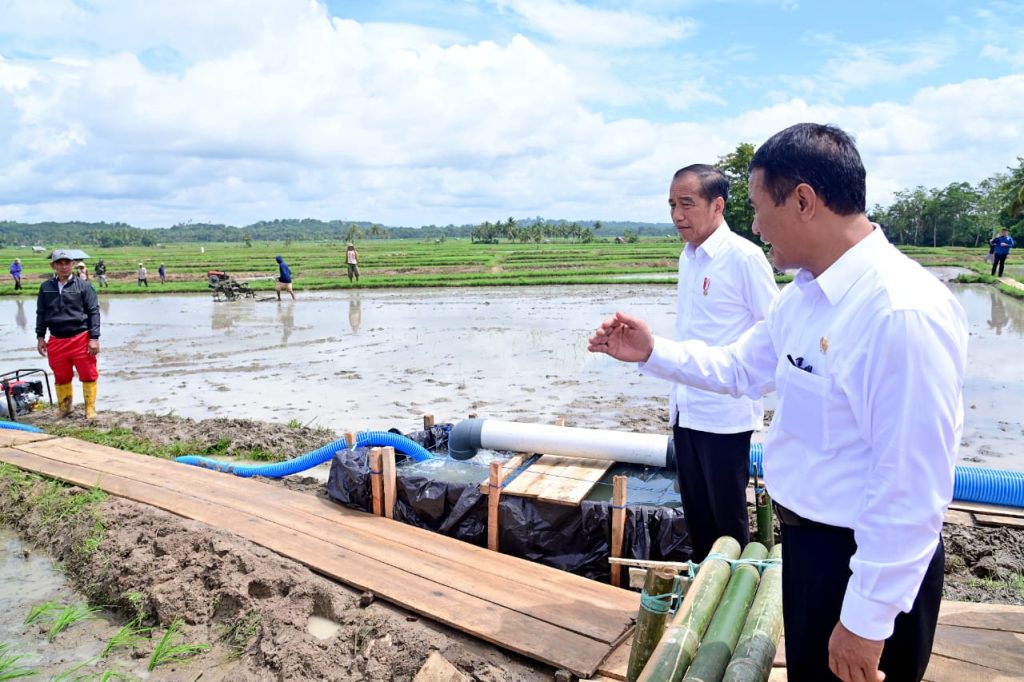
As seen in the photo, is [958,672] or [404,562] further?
[404,562]

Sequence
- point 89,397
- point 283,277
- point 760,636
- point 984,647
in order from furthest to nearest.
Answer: point 283,277
point 89,397
point 984,647
point 760,636

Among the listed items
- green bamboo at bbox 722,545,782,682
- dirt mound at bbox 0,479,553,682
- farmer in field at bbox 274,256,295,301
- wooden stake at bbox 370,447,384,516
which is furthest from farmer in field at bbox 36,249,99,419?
farmer in field at bbox 274,256,295,301

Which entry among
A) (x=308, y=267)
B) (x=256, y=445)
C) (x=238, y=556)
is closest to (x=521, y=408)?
(x=256, y=445)

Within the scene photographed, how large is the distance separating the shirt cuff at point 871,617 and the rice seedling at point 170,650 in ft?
10.9

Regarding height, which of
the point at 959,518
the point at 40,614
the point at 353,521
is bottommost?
the point at 40,614

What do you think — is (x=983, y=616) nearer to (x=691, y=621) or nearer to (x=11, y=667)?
(x=691, y=621)

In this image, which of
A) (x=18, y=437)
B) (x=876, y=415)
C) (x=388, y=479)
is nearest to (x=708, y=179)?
(x=876, y=415)

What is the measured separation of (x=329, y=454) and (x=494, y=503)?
1758 mm

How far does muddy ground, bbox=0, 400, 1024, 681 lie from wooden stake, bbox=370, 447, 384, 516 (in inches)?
33.8

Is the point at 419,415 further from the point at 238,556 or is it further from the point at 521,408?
the point at 238,556

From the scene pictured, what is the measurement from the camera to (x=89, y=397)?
8141 mm

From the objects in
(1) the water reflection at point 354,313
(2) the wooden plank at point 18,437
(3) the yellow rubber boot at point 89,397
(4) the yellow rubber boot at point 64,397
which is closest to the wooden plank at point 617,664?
(2) the wooden plank at point 18,437

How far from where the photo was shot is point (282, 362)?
11.9 metres

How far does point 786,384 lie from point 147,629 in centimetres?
366
